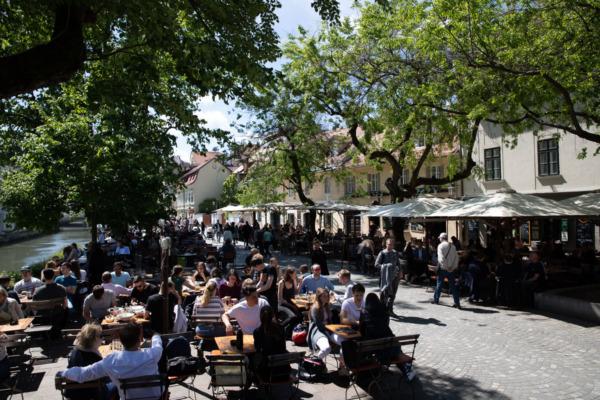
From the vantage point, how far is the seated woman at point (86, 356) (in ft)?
14.3

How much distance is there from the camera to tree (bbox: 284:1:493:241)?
1310 centimetres

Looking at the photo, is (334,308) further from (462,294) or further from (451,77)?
(451,77)

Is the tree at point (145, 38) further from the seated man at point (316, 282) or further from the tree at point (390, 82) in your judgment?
the tree at point (390, 82)

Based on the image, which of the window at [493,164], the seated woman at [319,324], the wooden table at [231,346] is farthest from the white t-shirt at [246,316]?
the window at [493,164]

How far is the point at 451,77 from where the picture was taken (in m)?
13.0

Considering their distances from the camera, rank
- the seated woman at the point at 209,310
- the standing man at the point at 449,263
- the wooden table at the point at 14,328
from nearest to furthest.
Result: the wooden table at the point at 14,328 → the seated woman at the point at 209,310 → the standing man at the point at 449,263

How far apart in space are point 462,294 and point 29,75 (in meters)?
11.0

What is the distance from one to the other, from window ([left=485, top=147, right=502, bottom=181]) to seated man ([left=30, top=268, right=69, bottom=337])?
21652mm

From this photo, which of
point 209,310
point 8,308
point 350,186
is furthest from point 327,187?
point 8,308

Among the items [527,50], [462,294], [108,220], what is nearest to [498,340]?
[462,294]

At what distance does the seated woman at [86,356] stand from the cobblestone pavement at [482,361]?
48.9 inches

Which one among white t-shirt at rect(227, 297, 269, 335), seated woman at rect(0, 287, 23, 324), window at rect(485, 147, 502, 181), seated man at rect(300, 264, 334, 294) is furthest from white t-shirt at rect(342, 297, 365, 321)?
window at rect(485, 147, 502, 181)

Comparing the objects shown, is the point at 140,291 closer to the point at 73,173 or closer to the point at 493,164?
the point at 73,173

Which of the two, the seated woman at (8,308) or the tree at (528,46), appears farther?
the tree at (528,46)
